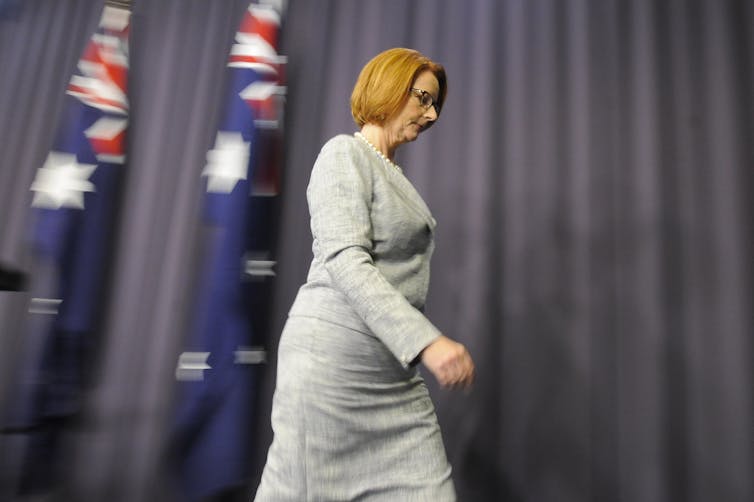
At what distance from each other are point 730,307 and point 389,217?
1269 millimetres

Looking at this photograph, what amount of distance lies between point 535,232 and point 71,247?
1538 millimetres

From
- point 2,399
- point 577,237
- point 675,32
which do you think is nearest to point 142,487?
point 2,399

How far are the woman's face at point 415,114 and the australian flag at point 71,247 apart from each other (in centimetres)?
119

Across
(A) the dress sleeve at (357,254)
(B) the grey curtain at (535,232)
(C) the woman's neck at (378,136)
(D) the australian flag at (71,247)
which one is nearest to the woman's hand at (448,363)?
(A) the dress sleeve at (357,254)

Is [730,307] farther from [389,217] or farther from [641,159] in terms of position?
[389,217]

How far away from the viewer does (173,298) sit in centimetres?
179

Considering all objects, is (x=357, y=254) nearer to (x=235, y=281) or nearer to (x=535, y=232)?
(x=235, y=281)

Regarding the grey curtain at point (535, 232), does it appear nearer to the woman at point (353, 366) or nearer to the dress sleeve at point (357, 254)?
the woman at point (353, 366)

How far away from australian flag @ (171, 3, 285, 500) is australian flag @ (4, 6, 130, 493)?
1.14 feet

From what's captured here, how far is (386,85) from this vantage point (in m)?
1.01

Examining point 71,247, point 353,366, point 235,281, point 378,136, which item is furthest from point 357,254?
point 71,247

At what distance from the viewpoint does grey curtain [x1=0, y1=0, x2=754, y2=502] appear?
1.52 metres

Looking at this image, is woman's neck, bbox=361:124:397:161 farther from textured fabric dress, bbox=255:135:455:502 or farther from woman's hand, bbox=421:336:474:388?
woman's hand, bbox=421:336:474:388

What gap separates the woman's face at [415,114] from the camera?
1.02 metres
